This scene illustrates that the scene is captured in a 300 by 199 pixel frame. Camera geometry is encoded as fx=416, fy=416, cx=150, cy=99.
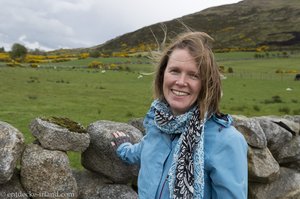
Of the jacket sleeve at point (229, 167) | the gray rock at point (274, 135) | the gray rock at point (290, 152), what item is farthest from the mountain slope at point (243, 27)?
the jacket sleeve at point (229, 167)

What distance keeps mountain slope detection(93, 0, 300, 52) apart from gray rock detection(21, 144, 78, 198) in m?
115

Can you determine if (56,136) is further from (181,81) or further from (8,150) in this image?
(181,81)

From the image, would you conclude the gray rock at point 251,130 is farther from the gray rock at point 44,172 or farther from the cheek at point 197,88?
the cheek at point 197,88

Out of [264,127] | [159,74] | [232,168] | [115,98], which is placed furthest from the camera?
[115,98]

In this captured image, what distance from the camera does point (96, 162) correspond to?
20.3ft

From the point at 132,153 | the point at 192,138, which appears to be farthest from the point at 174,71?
the point at 132,153

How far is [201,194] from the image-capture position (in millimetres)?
3354

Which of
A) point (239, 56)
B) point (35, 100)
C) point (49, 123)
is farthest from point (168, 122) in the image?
point (239, 56)

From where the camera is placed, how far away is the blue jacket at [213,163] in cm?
326

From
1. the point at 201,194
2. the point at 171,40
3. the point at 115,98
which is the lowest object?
the point at 115,98

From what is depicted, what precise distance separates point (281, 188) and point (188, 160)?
14.2 ft

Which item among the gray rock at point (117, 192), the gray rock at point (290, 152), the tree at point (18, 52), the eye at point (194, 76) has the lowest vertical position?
the tree at point (18, 52)

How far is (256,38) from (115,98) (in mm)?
122447

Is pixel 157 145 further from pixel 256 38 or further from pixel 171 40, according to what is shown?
pixel 256 38
